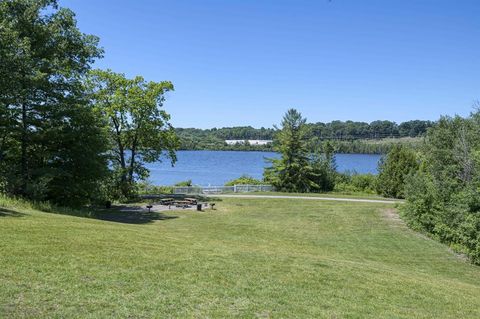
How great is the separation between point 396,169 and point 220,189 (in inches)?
667

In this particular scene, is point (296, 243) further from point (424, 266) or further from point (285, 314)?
point (285, 314)

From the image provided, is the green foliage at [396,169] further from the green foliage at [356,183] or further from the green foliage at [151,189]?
the green foliage at [151,189]

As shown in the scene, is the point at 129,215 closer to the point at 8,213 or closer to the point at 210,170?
the point at 8,213

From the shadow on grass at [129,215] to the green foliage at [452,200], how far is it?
13677mm

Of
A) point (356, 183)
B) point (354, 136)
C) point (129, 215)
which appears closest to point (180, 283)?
point (129, 215)

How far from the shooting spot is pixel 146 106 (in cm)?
3506

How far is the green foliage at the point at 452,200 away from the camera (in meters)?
17.2

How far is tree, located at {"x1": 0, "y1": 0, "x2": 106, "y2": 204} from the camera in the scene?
2009 cm

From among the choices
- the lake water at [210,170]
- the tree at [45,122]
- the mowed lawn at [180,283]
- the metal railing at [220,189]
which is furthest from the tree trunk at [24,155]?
the lake water at [210,170]

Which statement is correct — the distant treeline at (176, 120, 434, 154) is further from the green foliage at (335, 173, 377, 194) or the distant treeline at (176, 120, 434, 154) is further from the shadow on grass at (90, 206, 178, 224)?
the shadow on grass at (90, 206, 178, 224)

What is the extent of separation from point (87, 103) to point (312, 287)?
1914cm

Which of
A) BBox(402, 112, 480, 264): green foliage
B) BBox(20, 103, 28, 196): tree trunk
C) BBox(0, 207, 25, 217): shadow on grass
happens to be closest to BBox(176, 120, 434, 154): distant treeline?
BBox(402, 112, 480, 264): green foliage

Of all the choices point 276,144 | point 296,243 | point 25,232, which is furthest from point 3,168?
point 276,144

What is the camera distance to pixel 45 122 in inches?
850
